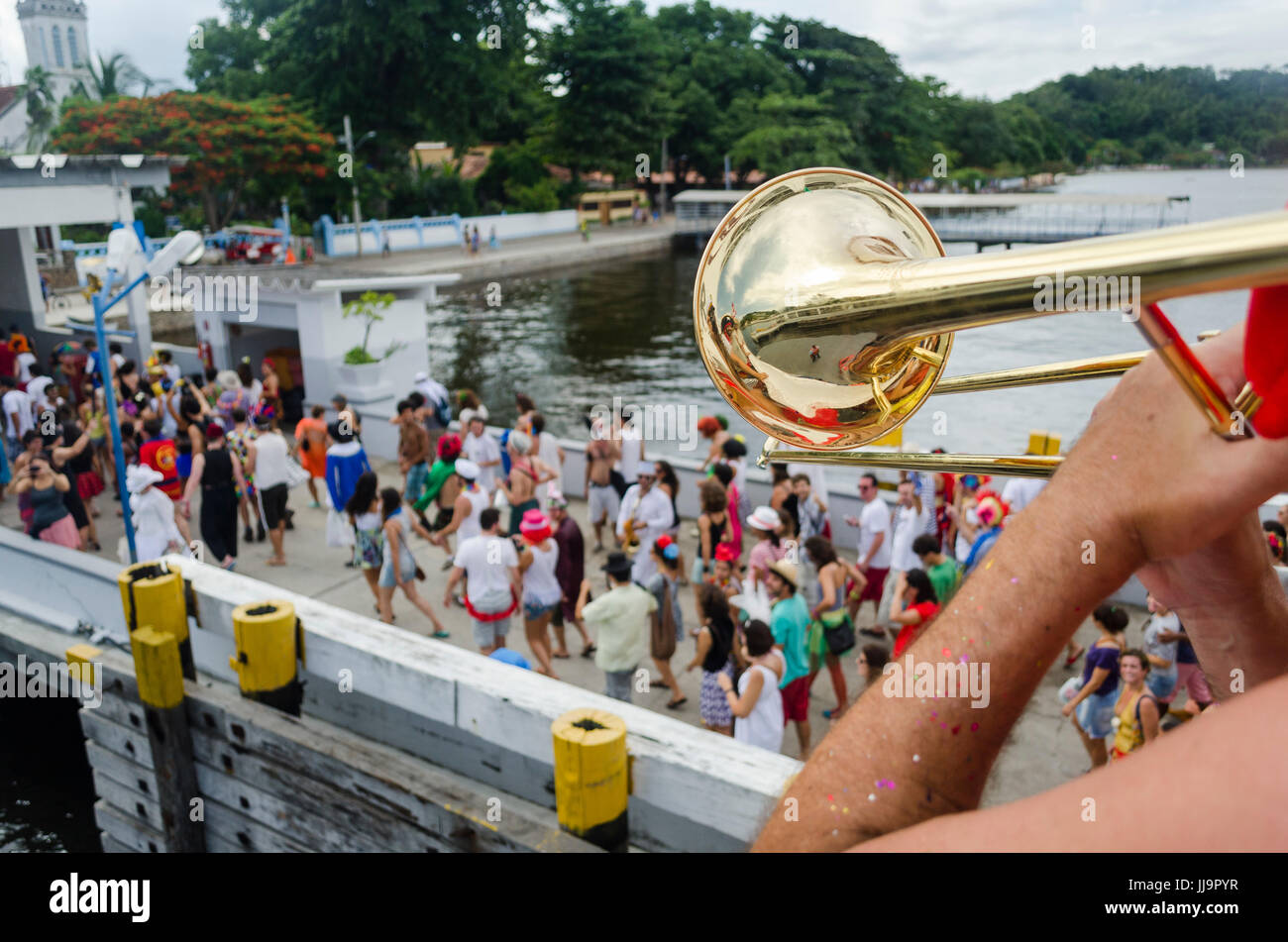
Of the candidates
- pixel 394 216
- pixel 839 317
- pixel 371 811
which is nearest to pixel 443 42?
pixel 394 216

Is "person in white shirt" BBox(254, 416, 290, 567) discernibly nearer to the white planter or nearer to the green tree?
the white planter

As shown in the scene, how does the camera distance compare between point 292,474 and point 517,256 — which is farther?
point 517,256

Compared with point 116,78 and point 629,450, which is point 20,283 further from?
point 116,78

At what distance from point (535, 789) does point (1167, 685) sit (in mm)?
3584

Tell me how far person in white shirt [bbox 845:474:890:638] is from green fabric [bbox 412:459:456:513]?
13.0 ft

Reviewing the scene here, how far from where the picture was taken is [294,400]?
51.5 ft

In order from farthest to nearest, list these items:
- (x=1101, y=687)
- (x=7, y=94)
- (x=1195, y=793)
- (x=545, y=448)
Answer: (x=7, y=94), (x=545, y=448), (x=1101, y=687), (x=1195, y=793)

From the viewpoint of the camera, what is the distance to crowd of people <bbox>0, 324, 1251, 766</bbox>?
5.46 metres

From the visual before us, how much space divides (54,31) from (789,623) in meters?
123

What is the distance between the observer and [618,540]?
8656 millimetres

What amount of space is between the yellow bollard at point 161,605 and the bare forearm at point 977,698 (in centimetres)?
553

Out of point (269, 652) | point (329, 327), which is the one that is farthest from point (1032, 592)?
point (329, 327)

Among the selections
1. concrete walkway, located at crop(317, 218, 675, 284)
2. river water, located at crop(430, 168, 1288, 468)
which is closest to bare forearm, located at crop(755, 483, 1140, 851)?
river water, located at crop(430, 168, 1288, 468)
